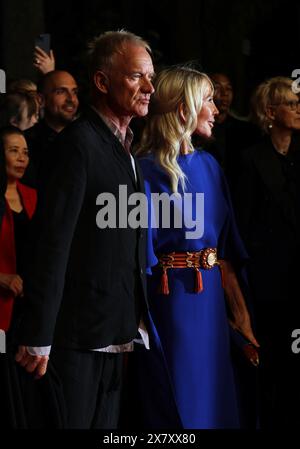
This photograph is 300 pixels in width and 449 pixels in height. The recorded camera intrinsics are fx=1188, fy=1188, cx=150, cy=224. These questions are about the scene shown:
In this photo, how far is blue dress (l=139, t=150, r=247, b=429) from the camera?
484cm

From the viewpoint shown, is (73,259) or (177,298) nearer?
(73,259)

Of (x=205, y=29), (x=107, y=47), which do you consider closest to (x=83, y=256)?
(x=107, y=47)

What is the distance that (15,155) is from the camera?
5.59 metres

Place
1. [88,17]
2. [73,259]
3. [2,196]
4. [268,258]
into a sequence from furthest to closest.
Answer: [88,17] → [268,258] → [2,196] → [73,259]

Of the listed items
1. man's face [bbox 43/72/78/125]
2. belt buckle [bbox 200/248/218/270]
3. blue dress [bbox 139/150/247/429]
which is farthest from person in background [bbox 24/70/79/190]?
belt buckle [bbox 200/248/218/270]

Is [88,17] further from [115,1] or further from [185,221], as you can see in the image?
[185,221]

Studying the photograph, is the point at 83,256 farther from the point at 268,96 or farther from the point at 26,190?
the point at 268,96

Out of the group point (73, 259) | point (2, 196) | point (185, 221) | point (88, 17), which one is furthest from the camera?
point (88, 17)

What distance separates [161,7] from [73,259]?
732 cm

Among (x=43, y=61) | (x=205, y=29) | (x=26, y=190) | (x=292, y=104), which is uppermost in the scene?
(x=205, y=29)

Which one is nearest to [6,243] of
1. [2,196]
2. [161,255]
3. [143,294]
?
[2,196]

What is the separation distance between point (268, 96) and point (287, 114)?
0.53 ft

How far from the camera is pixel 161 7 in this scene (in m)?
11.0
